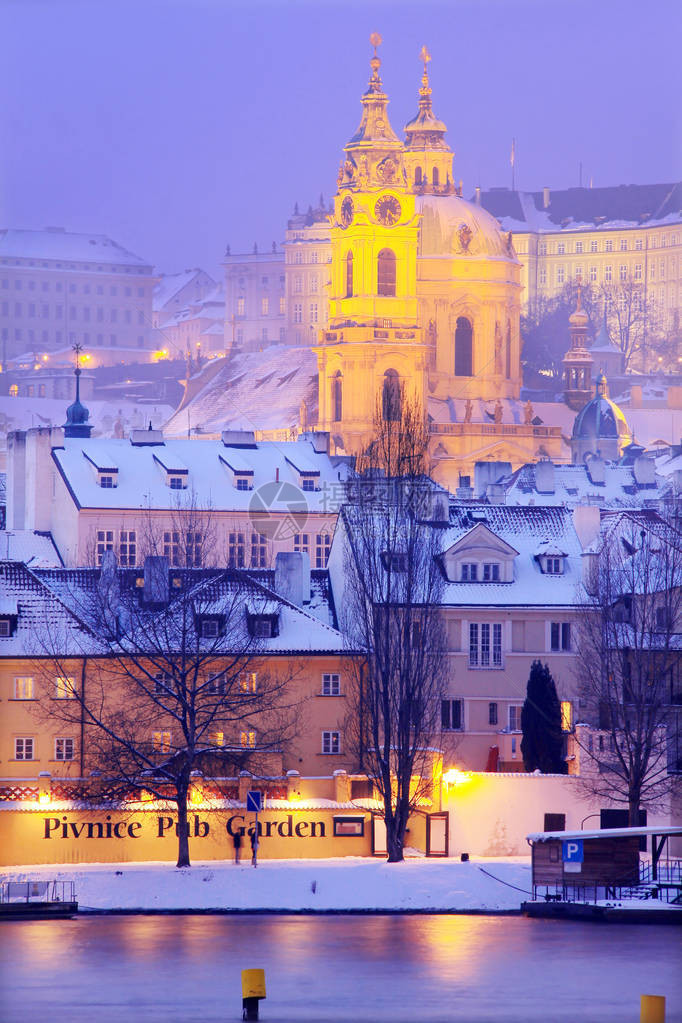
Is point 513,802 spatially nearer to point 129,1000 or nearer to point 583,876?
point 583,876

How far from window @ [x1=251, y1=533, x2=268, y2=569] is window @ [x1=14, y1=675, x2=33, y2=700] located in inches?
1092

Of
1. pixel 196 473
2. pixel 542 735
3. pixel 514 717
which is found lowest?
pixel 542 735

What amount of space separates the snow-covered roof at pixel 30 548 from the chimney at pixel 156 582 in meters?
12.1

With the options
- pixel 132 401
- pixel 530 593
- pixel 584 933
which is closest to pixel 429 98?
pixel 132 401

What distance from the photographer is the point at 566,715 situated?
6600 centimetres

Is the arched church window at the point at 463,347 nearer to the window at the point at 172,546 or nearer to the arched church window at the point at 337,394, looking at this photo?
the arched church window at the point at 337,394

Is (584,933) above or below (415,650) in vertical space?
below

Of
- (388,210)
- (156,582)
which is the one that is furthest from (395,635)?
(388,210)

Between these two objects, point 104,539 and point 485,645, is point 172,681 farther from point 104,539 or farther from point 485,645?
point 104,539

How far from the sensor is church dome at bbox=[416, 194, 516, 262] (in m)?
161

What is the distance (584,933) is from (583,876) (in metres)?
5.13

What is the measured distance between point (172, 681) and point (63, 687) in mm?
3296

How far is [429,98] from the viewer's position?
168375mm

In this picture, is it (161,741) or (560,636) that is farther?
(560,636)
